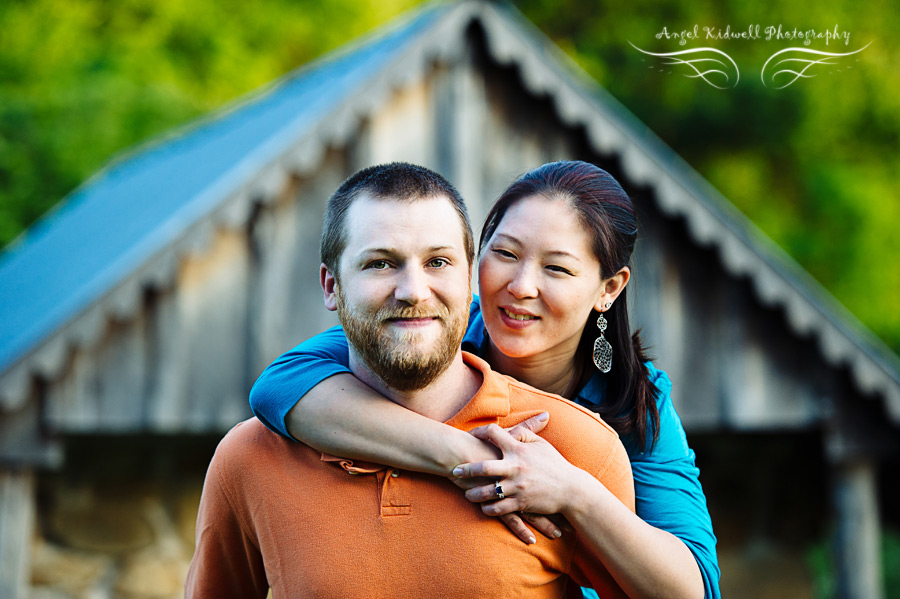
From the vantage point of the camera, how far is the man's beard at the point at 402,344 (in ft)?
6.99

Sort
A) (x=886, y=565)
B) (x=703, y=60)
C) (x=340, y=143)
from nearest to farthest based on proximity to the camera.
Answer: (x=340, y=143), (x=703, y=60), (x=886, y=565)

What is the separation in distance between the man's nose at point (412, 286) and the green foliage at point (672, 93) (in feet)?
51.3

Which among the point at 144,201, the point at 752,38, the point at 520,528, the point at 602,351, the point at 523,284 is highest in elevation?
the point at 752,38

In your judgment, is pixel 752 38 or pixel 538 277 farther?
pixel 752 38

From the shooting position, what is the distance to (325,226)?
2328mm

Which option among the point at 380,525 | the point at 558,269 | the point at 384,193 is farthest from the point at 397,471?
the point at 558,269

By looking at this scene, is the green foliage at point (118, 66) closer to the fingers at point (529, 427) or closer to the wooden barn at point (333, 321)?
the wooden barn at point (333, 321)

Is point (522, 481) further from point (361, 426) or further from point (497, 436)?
point (361, 426)

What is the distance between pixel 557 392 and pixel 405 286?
0.82 meters

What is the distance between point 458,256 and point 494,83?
5530 millimetres

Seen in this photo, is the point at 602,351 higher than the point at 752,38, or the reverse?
the point at 752,38

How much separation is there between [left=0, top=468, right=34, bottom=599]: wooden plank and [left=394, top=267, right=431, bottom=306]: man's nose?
203 inches

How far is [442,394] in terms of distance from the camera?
2293 mm

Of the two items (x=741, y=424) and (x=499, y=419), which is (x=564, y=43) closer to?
(x=741, y=424)
